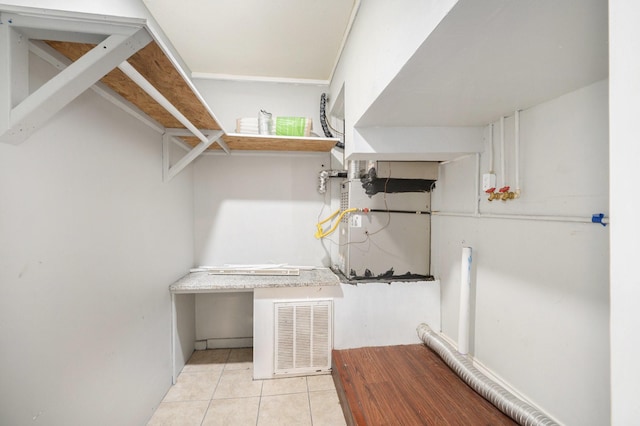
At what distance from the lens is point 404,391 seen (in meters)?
1.45

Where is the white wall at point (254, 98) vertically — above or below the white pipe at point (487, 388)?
above

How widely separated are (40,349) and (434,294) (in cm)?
225

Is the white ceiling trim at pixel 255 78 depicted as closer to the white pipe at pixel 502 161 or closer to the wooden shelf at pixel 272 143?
the wooden shelf at pixel 272 143

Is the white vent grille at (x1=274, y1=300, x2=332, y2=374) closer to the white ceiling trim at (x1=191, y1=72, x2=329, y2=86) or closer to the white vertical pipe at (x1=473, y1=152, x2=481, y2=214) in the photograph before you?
the white vertical pipe at (x1=473, y1=152, x2=481, y2=214)

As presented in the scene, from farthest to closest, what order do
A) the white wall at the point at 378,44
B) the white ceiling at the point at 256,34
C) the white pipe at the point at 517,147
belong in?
the white ceiling at the point at 256,34 < the white pipe at the point at 517,147 < the white wall at the point at 378,44

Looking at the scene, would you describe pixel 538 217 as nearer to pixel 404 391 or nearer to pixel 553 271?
pixel 553 271

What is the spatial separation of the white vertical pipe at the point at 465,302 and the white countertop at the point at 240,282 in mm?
866

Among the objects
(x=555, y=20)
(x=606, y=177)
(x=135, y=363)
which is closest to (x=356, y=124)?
(x=555, y=20)

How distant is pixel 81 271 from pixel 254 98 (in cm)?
194

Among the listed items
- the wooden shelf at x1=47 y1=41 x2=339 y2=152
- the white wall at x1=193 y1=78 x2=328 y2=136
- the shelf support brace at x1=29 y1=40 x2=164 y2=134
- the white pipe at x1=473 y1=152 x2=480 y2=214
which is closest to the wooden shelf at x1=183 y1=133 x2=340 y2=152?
the wooden shelf at x1=47 y1=41 x2=339 y2=152

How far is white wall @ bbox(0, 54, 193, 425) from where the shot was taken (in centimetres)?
79

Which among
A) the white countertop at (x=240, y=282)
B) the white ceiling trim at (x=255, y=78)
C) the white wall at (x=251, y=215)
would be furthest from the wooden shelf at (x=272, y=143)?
the white countertop at (x=240, y=282)

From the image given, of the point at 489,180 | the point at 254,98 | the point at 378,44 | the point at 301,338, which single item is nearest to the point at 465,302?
the point at 489,180
